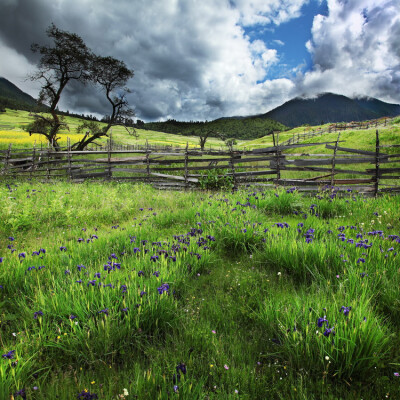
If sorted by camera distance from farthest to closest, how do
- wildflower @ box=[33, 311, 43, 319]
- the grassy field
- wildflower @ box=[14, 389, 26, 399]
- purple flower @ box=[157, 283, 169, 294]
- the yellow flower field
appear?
the grassy field → the yellow flower field → purple flower @ box=[157, 283, 169, 294] → wildflower @ box=[33, 311, 43, 319] → wildflower @ box=[14, 389, 26, 399]

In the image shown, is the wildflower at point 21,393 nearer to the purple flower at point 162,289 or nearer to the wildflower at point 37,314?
the wildflower at point 37,314

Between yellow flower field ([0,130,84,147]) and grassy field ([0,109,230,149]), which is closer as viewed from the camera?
yellow flower field ([0,130,84,147])

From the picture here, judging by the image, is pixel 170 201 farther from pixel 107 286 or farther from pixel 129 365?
pixel 129 365

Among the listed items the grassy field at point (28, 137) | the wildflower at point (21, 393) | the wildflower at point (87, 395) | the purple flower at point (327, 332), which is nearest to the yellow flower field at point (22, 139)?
the grassy field at point (28, 137)

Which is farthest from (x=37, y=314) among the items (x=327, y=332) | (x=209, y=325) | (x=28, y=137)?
(x=28, y=137)

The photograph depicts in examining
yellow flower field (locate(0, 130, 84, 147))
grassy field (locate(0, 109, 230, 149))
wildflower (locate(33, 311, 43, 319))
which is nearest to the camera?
wildflower (locate(33, 311, 43, 319))

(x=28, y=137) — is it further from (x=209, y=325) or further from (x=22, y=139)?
(x=209, y=325)

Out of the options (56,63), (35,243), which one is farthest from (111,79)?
(35,243)

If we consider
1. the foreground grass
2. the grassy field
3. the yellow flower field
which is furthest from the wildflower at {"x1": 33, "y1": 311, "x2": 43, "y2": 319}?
the yellow flower field

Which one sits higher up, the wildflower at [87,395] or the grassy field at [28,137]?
the grassy field at [28,137]

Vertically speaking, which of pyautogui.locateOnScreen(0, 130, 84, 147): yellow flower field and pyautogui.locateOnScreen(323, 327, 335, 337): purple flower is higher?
pyautogui.locateOnScreen(0, 130, 84, 147): yellow flower field

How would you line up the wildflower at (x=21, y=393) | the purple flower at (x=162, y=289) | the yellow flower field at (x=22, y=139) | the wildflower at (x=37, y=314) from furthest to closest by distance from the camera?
the yellow flower field at (x=22, y=139) < the purple flower at (x=162, y=289) < the wildflower at (x=37, y=314) < the wildflower at (x=21, y=393)

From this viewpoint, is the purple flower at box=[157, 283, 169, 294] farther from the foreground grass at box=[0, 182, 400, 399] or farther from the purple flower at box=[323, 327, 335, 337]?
the purple flower at box=[323, 327, 335, 337]

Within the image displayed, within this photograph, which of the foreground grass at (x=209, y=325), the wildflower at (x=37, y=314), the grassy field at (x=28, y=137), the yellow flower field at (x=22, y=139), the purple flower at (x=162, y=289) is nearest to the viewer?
the foreground grass at (x=209, y=325)
